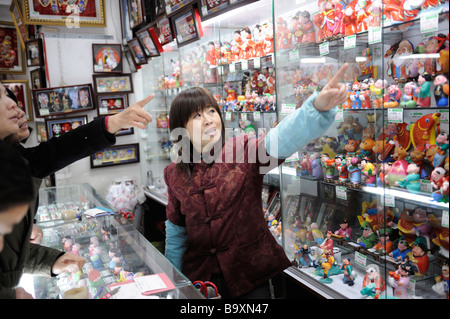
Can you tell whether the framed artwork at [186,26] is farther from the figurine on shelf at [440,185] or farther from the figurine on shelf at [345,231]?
the figurine on shelf at [440,185]

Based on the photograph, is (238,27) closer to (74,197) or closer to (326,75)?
(326,75)

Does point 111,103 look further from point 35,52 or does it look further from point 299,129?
point 299,129

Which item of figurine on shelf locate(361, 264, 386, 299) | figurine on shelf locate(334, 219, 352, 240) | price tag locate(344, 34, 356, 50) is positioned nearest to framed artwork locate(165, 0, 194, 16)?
price tag locate(344, 34, 356, 50)

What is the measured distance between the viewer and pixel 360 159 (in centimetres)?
212

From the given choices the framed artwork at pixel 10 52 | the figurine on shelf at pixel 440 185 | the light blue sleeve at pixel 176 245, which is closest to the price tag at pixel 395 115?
the figurine on shelf at pixel 440 185

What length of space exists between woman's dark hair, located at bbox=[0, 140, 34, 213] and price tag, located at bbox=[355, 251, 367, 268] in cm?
181

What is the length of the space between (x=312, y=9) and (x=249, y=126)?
1.05 meters

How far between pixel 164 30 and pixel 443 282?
3.28 meters

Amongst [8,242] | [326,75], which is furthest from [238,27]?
[8,242]

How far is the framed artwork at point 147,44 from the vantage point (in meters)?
4.16

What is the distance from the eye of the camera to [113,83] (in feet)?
15.7

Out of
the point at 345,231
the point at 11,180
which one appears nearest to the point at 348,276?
the point at 345,231

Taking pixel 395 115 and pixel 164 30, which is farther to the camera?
pixel 164 30

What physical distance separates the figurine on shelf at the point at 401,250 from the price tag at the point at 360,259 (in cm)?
23
